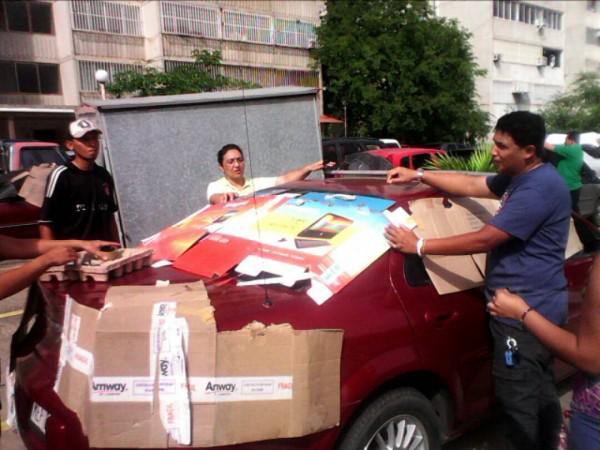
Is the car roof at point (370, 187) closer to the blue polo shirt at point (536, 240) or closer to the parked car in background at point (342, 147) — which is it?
the blue polo shirt at point (536, 240)

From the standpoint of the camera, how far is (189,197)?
17.1 ft

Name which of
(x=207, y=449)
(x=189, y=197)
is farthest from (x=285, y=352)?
(x=189, y=197)

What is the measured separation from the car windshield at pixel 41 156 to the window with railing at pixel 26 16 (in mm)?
14015

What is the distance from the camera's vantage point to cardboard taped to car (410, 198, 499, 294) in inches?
94.9

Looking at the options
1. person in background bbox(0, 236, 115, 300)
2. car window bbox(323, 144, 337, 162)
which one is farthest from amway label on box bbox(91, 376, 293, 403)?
car window bbox(323, 144, 337, 162)

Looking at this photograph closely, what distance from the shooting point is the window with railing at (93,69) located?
67.4 ft

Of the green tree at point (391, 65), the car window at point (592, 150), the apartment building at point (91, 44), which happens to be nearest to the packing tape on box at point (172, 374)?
the car window at point (592, 150)

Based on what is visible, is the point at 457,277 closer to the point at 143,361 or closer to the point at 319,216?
the point at 319,216

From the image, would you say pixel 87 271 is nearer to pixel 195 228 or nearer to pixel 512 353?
pixel 195 228

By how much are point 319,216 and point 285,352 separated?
3.11 ft

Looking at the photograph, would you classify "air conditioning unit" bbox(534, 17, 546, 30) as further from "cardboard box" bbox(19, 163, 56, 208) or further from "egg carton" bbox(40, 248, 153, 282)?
"egg carton" bbox(40, 248, 153, 282)

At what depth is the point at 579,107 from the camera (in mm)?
4105

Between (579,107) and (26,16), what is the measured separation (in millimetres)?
22236

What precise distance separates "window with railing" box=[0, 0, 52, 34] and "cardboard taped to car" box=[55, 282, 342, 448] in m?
22.5
